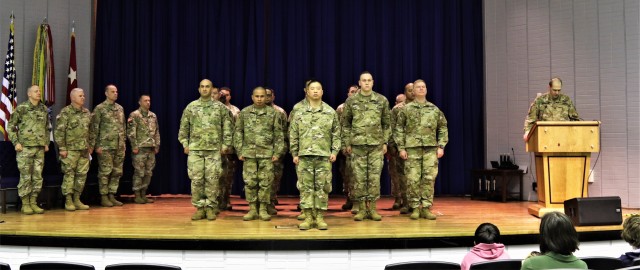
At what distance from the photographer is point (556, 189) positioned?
6.48 meters

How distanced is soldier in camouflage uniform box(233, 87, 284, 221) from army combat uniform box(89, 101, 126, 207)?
2.48 metres

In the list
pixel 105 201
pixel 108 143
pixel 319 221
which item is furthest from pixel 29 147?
pixel 319 221

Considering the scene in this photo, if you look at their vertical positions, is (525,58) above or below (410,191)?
above

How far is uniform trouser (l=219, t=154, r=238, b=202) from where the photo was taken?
302 inches

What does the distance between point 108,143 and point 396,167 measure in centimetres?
403

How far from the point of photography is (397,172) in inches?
309

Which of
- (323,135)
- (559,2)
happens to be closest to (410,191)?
(323,135)

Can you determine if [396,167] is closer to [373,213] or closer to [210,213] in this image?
[373,213]

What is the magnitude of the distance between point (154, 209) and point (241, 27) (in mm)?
3770

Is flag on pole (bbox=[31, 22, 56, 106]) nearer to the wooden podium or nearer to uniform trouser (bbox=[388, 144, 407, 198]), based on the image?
uniform trouser (bbox=[388, 144, 407, 198])

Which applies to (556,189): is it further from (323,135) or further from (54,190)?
(54,190)

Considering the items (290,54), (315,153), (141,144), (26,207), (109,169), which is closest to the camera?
(315,153)

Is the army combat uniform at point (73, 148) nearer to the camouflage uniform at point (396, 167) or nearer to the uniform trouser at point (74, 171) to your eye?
the uniform trouser at point (74, 171)

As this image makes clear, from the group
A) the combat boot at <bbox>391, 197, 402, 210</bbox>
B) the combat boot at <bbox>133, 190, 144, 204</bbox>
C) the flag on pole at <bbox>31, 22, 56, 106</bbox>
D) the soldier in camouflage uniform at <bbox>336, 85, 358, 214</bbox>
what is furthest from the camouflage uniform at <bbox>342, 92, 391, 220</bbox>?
the flag on pole at <bbox>31, 22, 56, 106</bbox>
